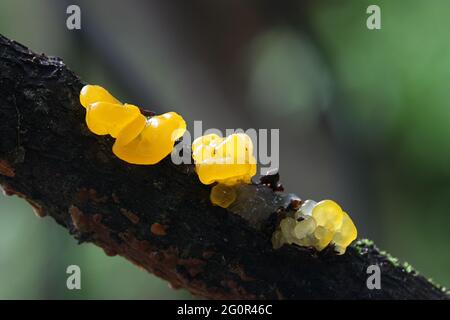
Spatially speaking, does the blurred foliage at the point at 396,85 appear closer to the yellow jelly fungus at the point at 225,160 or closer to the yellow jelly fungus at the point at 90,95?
the yellow jelly fungus at the point at 225,160

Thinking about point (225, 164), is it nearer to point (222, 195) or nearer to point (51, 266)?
point (222, 195)

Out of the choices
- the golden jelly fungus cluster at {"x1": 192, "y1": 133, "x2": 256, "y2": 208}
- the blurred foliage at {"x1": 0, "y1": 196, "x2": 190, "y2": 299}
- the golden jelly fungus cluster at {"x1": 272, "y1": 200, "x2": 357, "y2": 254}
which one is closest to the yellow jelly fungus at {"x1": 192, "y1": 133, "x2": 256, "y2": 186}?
the golden jelly fungus cluster at {"x1": 192, "y1": 133, "x2": 256, "y2": 208}

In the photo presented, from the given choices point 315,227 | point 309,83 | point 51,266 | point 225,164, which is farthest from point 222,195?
point 51,266

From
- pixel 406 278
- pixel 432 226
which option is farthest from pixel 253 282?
pixel 432 226

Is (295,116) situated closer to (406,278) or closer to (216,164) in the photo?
(406,278)

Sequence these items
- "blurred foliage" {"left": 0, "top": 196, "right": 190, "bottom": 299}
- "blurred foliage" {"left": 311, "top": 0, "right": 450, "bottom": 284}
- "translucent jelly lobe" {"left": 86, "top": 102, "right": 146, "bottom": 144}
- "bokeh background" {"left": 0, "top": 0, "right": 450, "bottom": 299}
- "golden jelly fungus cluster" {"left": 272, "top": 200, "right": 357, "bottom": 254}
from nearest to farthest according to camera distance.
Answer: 1. "translucent jelly lobe" {"left": 86, "top": 102, "right": 146, "bottom": 144}
2. "golden jelly fungus cluster" {"left": 272, "top": 200, "right": 357, "bottom": 254}
3. "bokeh background" {"left": 0, "top": 0, "right": 450, "bottom": 299}
4. "blurred foliage" {"left": 311, "top": 0, "right": 450, "bottom": 284}
5. "blurred foliage" {"left": 0, "top": 196, "right": 190, "bottom": 299}

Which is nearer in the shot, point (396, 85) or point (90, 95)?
point (90, 95)

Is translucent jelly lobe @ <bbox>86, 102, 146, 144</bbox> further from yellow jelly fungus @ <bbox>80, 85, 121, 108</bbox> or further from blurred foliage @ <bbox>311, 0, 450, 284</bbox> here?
blurred foliage @ <bbox>311, 0, 450, 284</bbox>
